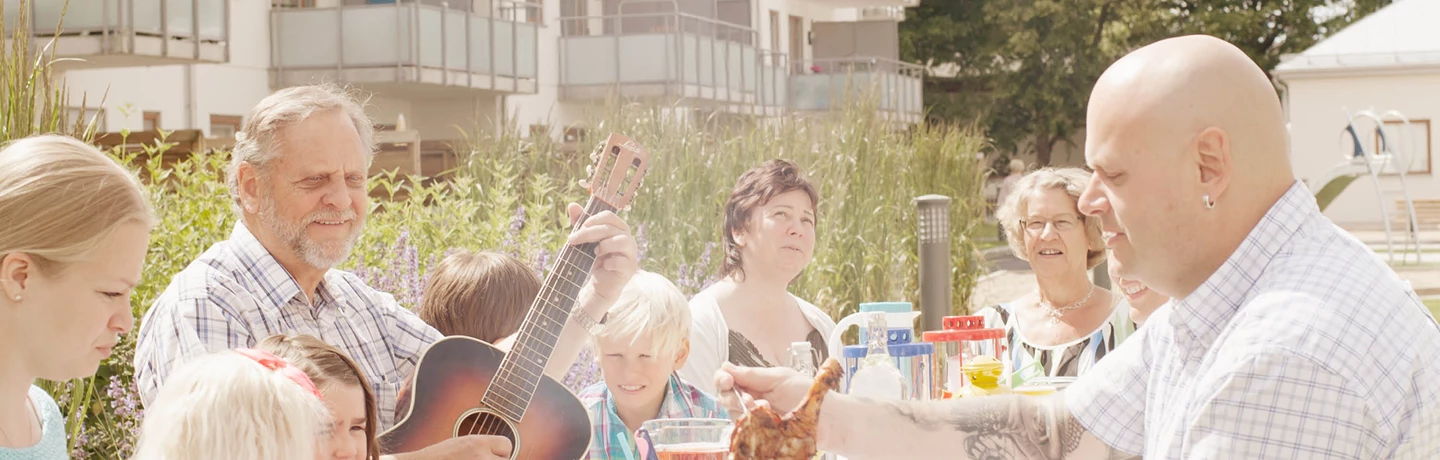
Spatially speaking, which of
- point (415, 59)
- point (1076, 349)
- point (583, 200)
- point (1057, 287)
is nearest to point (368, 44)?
point (415, 59)

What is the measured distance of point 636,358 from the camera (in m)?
3.54

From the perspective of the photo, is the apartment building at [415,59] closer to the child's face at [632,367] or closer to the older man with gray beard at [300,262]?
the child's face at [632,367]

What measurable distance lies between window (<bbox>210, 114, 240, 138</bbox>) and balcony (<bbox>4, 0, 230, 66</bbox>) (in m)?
1.66

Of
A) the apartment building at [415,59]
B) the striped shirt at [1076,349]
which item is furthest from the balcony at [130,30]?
the striped shirt at [1076,349]

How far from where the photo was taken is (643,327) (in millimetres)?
3496

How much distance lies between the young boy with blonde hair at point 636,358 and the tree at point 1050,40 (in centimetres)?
3587

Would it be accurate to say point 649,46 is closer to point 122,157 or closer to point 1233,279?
point 122,157

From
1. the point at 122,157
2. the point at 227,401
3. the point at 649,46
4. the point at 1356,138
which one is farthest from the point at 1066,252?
the point at 649,46

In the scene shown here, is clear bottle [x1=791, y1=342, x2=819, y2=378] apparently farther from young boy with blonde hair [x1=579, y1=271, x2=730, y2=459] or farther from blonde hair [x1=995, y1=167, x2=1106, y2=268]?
blonde hair [x1=995, y1=167, x2=1106, y2=268]

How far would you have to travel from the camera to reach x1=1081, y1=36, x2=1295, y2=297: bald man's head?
2.01 m

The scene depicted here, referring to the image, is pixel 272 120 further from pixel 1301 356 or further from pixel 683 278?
pixel 683 278

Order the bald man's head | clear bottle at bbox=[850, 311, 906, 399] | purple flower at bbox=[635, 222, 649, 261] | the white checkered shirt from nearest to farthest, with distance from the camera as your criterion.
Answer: the white checkered shirt < the bald man's head < clear bottle at bbox=[850, 311, 906, 399] < purple flower at bbox=[635, 222, 649, 261]

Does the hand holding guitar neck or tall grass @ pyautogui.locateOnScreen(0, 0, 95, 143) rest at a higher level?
tall grass @ pyautogui.locateOnScreen(0, 0, 95, 143)

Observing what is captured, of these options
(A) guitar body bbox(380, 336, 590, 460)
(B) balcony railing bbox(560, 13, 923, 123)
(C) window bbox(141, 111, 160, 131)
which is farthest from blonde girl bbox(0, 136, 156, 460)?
(B) balcony railing bbox(560, 13, 923, 123)
